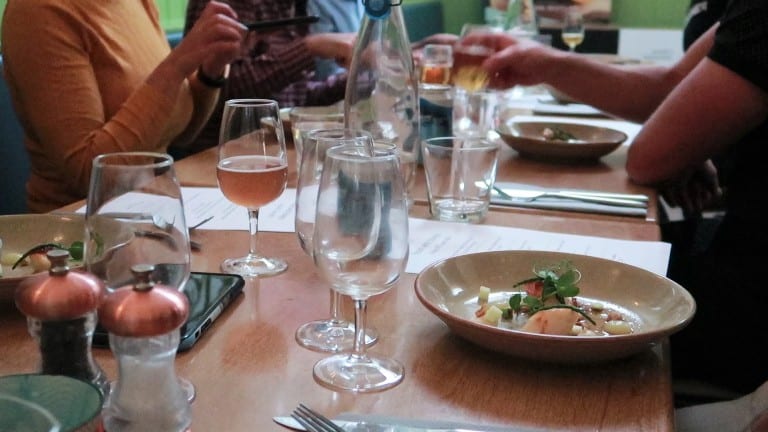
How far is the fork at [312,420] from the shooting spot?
587 millimetres

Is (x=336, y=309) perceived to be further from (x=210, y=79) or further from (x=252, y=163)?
(x=210, y=79)

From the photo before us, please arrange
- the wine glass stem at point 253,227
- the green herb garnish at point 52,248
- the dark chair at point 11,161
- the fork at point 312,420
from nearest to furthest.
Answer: the fork at point 312,420
the green herb garnish at point 52,248
the wine glass stem at point 253,227
the dark chair at point 11,161

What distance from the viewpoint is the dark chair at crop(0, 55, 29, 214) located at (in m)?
1.76

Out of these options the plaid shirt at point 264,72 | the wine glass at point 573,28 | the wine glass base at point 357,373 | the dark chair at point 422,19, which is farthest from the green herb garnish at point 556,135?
the dark chair at point 422,19

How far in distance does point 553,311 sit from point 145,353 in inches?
15.3

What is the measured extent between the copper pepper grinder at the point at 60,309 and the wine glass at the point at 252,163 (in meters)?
0.40

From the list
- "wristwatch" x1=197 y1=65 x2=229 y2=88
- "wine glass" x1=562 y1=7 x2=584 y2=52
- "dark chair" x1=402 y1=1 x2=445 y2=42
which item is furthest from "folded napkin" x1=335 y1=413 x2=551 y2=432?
"dark chair" x1=402 y1=1 x2=445 y2=42

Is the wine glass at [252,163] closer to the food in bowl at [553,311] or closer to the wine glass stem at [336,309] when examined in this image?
the wine glass stem at [336,309]

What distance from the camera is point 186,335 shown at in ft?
2.38

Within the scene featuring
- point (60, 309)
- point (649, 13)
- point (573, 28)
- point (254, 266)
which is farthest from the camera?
point (649, 13)

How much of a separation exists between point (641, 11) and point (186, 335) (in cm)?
468

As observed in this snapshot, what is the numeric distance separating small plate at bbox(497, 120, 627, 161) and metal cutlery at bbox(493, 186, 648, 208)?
0.90ft

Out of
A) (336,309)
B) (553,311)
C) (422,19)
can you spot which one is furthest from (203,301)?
(422,19)

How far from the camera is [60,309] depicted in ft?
1.61
